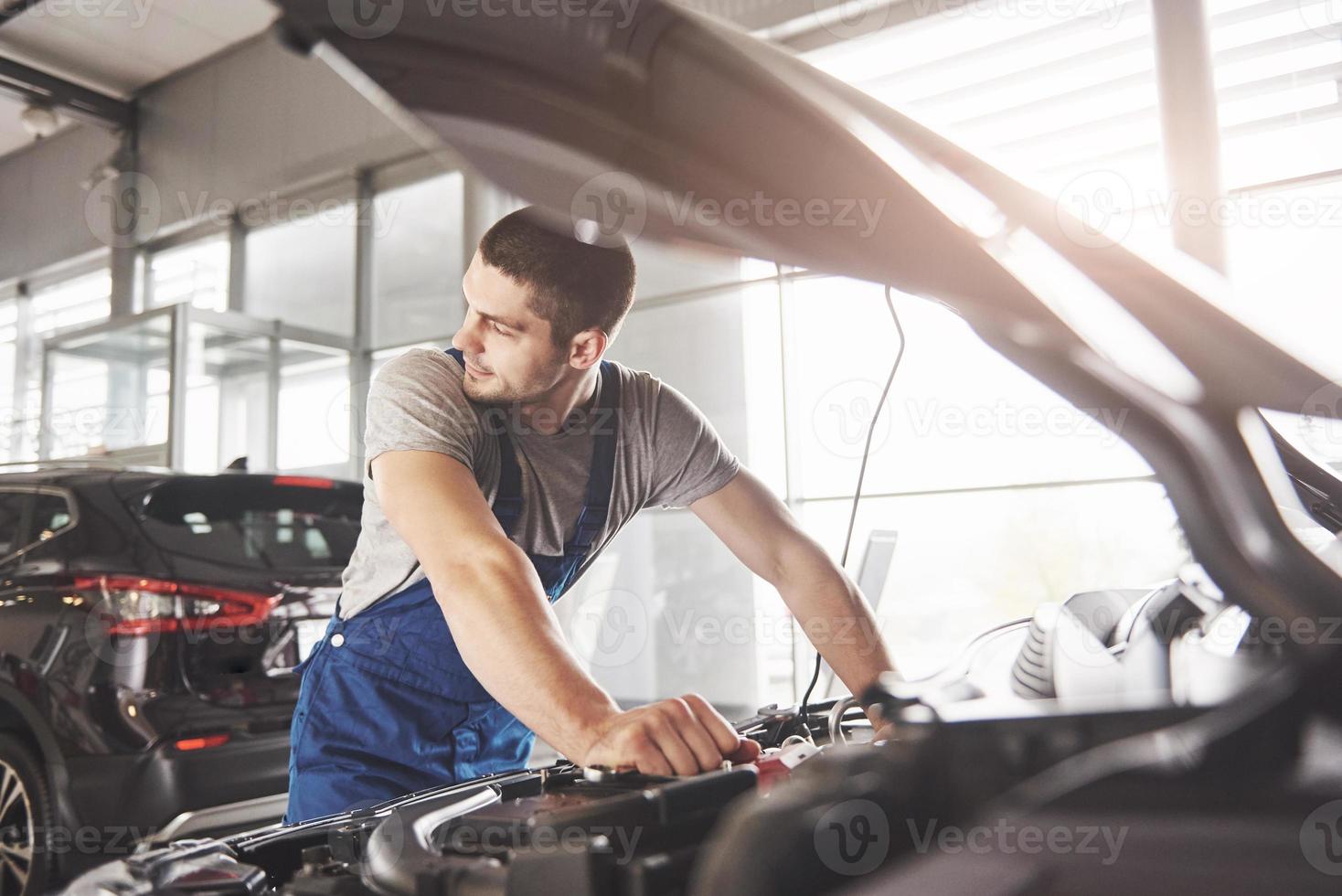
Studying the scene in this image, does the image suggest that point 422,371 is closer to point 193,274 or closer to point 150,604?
point 150,604

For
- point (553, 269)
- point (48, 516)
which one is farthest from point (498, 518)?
point (48, 516)

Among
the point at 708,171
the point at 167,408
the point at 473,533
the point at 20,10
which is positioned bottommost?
the point at 473,533

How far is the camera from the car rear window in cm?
274

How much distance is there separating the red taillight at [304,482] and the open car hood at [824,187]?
2422mm

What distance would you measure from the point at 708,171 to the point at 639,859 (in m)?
0.48

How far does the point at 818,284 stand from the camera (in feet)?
19.3

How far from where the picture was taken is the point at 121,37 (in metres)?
7.90

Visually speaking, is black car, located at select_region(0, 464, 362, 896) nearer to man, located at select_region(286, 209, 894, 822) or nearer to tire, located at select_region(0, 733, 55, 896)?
tire, located at select_region(0, 733, 55, 896)

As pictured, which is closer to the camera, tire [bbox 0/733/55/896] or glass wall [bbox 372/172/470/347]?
tire [bbox 0/733/55/896]

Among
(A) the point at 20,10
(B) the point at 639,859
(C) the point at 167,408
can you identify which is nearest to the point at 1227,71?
(B) the point at 639,859

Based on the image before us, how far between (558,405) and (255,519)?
171 cm

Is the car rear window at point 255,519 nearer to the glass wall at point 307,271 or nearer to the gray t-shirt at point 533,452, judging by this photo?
the gray t-shirt at point 533,452

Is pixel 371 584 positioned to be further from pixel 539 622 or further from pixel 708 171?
pixel 708 171

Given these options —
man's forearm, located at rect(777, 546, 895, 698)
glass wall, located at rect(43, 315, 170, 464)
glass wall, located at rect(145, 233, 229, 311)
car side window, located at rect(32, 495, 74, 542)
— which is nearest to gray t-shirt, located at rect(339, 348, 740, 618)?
man's forearm, located at rect(777, 546, 895, 698)
